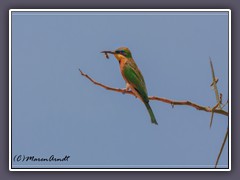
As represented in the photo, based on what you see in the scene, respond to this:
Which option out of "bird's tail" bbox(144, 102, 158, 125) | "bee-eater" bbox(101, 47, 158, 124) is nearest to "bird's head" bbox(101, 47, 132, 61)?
"bee-eater" bbox(101, 47, 158, 124)

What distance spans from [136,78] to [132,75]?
0.09 feet

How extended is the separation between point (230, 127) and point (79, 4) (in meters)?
0.98

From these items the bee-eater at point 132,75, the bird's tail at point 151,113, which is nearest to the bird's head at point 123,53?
the bee-eater at point 132,75

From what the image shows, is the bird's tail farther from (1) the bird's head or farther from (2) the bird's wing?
(1) the bird's head

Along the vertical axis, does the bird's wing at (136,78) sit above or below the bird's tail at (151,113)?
above

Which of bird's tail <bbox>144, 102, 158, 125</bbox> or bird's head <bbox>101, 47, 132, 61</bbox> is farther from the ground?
bird's head <bbox>101, 47, 132, 61</bbox>

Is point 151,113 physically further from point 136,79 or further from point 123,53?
point 123,53

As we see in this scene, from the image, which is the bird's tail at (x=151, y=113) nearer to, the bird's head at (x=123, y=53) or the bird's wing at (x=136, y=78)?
the bird's wing at (x=136, y=78)

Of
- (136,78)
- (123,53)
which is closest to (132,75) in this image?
(136,78)

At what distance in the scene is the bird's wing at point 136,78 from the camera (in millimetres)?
2000

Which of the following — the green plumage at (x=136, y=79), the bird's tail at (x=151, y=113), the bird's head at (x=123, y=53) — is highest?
the bird's head at (x=123, y=53)

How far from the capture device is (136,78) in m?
2.01

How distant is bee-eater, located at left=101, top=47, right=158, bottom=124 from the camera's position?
6.47 feet
